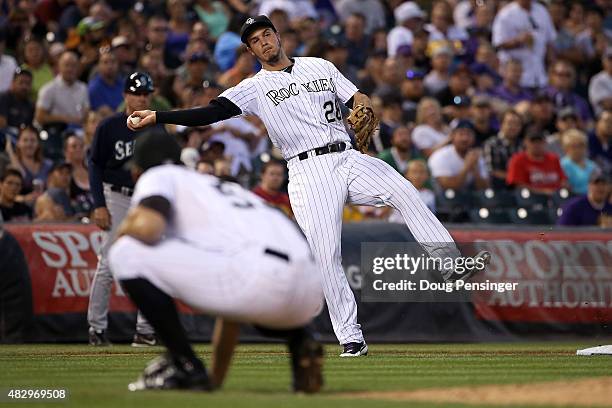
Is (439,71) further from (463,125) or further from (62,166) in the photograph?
(62,166)

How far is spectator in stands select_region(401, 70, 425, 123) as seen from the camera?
61.3 feet

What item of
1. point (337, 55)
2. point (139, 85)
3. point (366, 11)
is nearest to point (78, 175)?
point (139, 85)

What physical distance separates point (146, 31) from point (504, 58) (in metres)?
6.04

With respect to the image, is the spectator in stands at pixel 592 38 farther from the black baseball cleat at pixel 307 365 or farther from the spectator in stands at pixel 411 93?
the black baseball cleat at pixel 307 365

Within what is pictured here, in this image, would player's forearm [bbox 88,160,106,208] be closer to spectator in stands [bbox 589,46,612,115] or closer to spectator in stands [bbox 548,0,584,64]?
spectator in stands [bbox 589,46,612,115]

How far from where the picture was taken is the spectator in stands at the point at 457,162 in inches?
655

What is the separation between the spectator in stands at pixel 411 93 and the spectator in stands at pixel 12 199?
6544 mm

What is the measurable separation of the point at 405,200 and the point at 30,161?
653 cm

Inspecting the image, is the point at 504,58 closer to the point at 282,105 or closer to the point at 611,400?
the point at 282,105

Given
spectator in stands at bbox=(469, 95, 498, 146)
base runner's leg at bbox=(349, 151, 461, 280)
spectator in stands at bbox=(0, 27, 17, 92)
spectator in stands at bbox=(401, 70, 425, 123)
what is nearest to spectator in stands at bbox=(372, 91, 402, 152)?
spectator in stands at bbox=(401, 70, 425, 123)

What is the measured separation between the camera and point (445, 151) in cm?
1667

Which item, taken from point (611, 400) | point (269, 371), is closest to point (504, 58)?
point (269, 371)

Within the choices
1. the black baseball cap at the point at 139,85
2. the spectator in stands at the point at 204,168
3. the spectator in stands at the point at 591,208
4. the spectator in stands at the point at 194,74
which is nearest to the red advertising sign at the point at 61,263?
the spectator in stands at the point at 204,168

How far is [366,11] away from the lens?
2202 cm
